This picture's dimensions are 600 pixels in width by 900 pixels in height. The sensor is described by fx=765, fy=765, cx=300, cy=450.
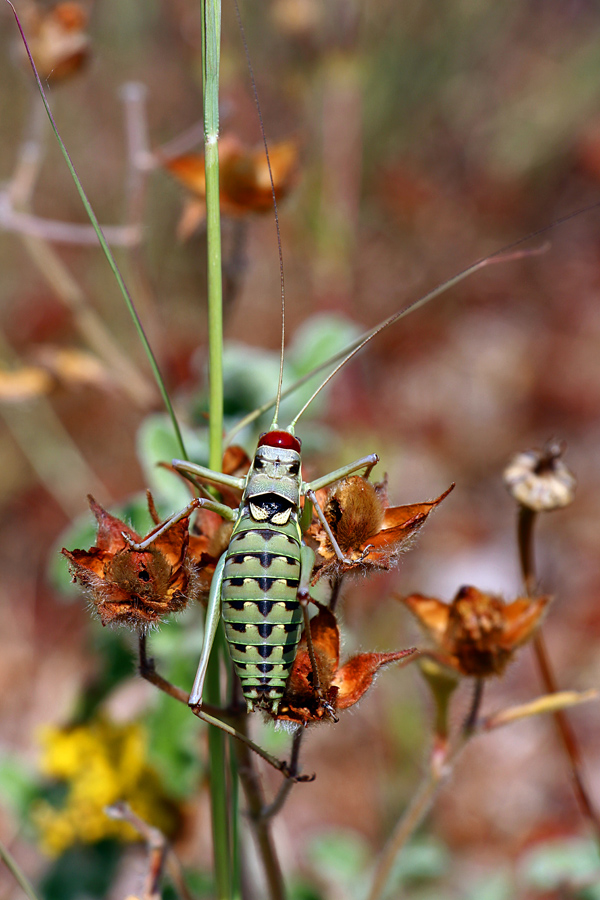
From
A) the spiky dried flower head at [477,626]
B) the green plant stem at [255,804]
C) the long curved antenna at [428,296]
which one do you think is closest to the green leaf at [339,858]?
the green plant stem at [255,804]

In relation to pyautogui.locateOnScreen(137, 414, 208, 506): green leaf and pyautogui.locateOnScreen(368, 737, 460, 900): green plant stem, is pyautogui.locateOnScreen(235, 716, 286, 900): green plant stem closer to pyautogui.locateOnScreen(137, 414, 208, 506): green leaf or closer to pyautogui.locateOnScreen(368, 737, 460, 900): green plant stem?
pyautogui.locateOnScreen(368, 737, 460, 900): green plant stem

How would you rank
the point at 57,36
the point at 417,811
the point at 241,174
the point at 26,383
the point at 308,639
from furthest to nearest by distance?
the point at 26,383, the point at 57,36, the point at 241,174, the point at 417,811, the point at 308,639

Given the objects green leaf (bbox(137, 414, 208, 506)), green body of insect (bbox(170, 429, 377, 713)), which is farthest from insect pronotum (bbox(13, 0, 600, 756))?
green leaf (bbox(137, 414, 208, 506))

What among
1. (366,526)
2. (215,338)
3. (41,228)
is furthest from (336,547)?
(41,228)

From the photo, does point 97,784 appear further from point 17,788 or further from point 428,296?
point 428,296

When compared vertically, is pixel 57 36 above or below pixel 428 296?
above

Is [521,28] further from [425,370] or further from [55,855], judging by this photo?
[55,855]
